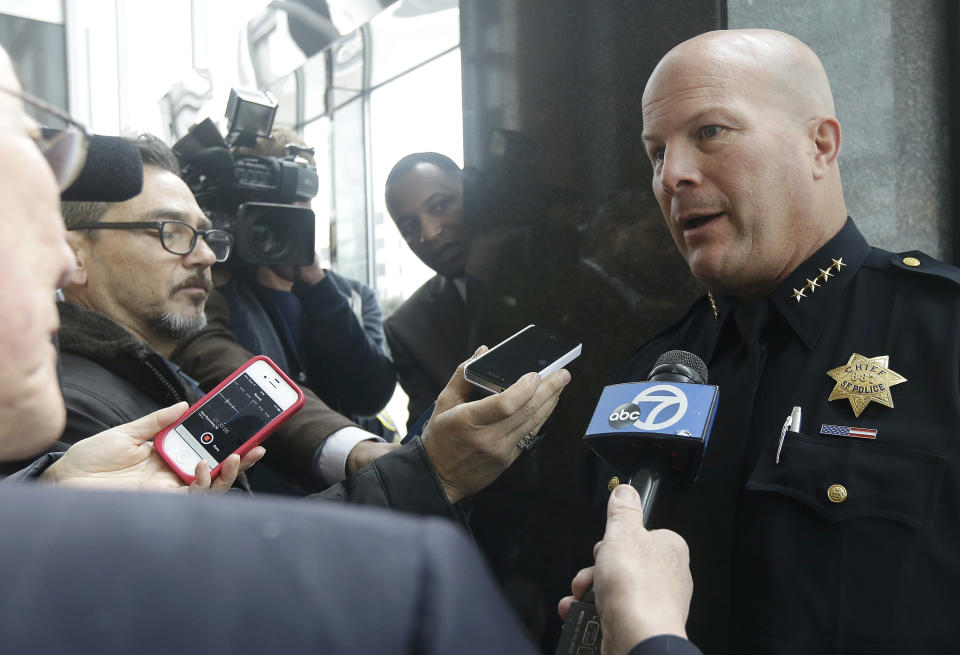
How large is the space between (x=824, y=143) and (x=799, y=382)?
0.39 metres

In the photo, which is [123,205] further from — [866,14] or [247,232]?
[866,14]

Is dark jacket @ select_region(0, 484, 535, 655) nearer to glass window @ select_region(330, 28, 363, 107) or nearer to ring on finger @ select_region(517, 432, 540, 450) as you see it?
ring on finger @ select_region(517, 432, 540, 450)

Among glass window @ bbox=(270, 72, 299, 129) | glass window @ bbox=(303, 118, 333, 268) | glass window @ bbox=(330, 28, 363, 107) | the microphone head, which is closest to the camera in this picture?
the microphone head

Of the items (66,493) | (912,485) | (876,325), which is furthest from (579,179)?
(66,493)

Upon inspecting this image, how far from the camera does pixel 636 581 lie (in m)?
0.81

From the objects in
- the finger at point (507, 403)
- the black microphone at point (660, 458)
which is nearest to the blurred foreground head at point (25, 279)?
the black microphone at point (660, 458)

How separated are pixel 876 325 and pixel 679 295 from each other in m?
0.52

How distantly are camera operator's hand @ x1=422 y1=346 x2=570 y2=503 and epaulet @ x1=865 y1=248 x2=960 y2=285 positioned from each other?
535 mm

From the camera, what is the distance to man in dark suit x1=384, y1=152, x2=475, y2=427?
223 cm

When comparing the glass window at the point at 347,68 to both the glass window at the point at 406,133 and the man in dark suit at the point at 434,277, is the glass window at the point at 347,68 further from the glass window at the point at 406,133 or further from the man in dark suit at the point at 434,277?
the man in dark suit at the point at 434,277

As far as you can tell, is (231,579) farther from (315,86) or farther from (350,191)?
(315,86)

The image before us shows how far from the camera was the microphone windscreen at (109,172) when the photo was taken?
92 centimetres

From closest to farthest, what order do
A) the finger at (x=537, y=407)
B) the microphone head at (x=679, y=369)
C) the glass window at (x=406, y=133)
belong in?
the microphone head at (x=679, y=369)
the finger at (x=537, y=407)
the glass window at (x=406, y=133)

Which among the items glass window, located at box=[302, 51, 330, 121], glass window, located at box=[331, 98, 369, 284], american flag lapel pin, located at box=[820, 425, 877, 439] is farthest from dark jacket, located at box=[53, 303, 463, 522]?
glass window, located at box=[302, 51, 330, 121]
